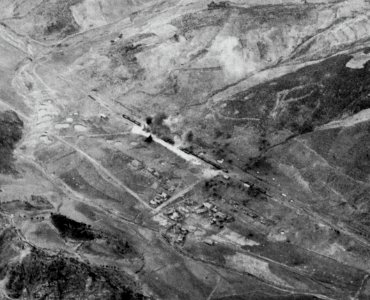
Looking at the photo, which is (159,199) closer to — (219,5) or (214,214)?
(214,214)

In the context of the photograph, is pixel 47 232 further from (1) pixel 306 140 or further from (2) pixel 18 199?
(1) pixel 306 140

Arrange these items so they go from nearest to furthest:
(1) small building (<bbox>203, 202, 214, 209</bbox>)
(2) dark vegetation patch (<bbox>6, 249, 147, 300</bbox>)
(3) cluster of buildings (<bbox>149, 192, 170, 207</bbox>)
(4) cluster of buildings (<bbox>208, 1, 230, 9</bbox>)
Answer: (2) dark vegetation patch (<bbox>6, 249, 147, 300</bbox>) → (1) small building (<bbox>203, 202, 214, 209</bbox>) → (3) cluster of buildings (<bbox>149, 192, 170, 207</bbox>) → (4) cluster of buildings (<bbox>208, 1, 230, 9</bbox>)

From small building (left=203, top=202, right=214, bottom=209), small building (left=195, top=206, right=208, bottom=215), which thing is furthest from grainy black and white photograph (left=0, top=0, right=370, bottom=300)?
small building (left=203, top=202, right=214, bottom=209)

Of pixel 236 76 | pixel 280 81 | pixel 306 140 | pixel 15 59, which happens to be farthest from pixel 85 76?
Result: pixel 306 140

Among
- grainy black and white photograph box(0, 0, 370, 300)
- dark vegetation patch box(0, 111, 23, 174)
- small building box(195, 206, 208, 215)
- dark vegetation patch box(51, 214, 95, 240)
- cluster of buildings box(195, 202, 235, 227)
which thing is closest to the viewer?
grainy black and white photograph box(0, 0, 370, 300)

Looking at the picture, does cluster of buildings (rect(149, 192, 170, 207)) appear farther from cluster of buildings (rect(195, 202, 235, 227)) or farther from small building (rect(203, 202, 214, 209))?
small building (rect(203, 202, 214, 209))

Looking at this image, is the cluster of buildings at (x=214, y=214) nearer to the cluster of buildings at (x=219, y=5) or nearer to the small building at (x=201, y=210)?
the small building at (x=201, y=210)
